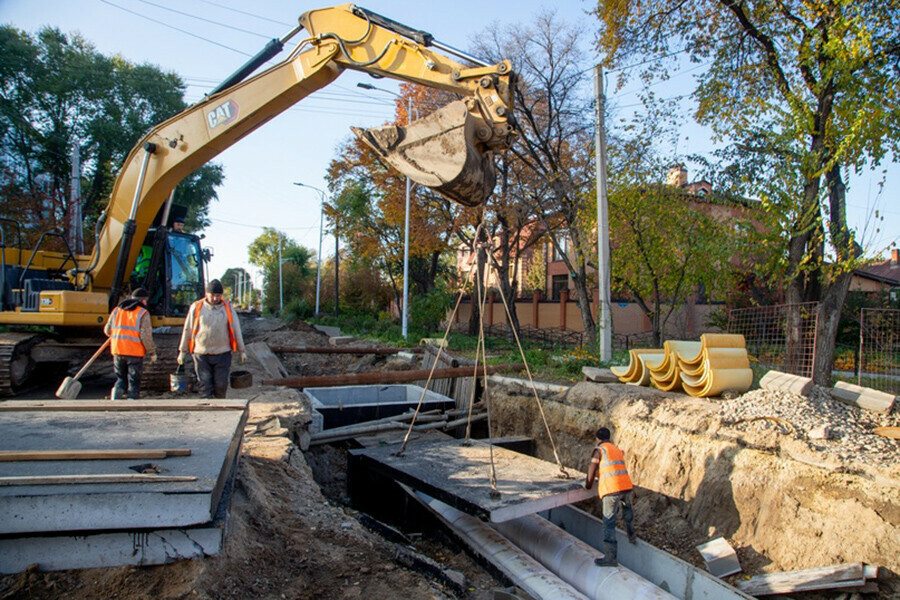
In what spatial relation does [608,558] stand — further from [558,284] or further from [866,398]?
[558,284]

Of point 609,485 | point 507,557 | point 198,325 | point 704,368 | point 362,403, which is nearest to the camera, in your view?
point 609,485

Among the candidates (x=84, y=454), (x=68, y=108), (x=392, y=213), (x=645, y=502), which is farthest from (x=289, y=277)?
(x=84, y=454)

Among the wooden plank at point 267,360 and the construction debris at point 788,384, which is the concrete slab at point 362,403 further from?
the construction debris at point 788,384

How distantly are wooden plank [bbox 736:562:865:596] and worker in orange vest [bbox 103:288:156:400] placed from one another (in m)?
6.90

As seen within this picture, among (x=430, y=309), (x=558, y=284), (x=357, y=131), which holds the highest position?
(x=357, y=131)

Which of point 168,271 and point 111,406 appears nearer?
point 111,406

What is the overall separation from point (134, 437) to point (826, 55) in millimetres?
10572

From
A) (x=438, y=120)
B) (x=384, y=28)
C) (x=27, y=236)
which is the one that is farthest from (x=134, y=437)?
(x=27, y=236)

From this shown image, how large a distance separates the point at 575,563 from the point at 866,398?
4.26 metres

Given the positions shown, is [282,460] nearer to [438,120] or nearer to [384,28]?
[438,120]

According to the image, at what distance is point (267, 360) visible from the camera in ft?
39.8

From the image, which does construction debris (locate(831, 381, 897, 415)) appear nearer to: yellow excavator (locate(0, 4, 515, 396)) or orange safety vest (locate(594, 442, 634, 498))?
orange safety vest (locate(594, 442, 634, 498))

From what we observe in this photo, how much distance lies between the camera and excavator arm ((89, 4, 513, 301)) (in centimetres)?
559

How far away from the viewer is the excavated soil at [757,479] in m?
5.06
